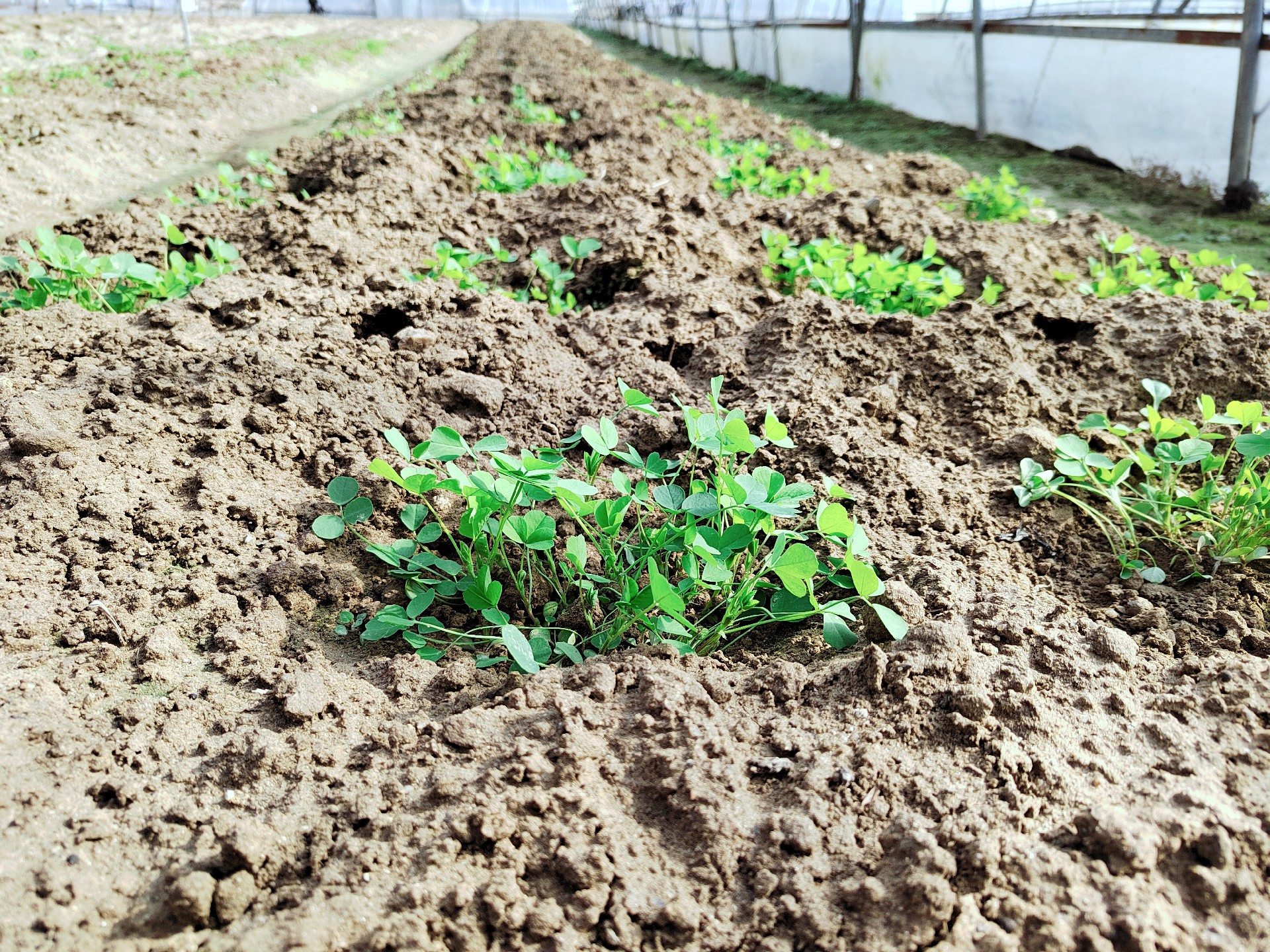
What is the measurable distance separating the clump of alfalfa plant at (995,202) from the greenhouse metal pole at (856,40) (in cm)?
686

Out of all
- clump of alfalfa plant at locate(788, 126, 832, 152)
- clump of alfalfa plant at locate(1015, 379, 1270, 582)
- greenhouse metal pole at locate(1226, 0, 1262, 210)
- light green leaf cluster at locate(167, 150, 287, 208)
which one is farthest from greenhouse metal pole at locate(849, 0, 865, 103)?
clump of alfalfa plant at locate(1015, 379, 1270, 582)

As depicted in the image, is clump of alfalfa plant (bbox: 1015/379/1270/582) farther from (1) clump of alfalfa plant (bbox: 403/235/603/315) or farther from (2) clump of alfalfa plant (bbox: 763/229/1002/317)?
(1) clump of alfalfa plant (bbox: 403/235/603/315)

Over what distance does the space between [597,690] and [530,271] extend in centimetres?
229

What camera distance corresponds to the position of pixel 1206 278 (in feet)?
11.8

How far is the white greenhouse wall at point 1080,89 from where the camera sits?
18.8 ft

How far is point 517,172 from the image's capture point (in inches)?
189

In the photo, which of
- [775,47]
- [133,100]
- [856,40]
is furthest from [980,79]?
[133,100]

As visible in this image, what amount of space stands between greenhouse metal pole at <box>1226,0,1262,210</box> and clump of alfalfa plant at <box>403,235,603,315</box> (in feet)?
15.1

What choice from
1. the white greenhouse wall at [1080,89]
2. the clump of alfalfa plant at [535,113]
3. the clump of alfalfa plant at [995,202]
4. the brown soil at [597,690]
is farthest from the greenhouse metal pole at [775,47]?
the brown soil at [597,690]

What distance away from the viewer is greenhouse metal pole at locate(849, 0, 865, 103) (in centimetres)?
1066

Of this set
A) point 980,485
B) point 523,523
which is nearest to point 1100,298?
point 980,485

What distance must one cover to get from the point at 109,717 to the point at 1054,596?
1.88 meters

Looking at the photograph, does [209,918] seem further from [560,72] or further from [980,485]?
[560,72]

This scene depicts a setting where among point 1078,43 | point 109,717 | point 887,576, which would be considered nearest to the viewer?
point 109,717
